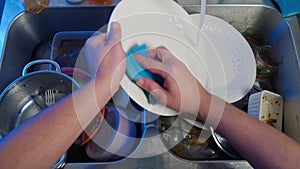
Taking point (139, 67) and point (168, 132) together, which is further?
point (168, 132)

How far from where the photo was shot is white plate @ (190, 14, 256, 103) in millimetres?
756

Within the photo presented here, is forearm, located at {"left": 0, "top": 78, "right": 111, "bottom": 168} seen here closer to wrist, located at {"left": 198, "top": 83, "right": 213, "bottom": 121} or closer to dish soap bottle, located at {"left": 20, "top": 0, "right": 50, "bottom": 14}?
wrist, located at {"left": 198, "top": 83, "right": 213, "bottom": 121}

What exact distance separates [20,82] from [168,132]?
376 millimetres

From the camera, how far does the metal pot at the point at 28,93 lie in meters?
0.68

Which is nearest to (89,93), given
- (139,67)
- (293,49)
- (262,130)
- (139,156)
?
(139,67)

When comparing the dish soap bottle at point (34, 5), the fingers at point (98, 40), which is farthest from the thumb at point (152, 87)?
the dish soap bottle at point (34, 5)

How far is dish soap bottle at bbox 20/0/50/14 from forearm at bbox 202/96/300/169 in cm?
56

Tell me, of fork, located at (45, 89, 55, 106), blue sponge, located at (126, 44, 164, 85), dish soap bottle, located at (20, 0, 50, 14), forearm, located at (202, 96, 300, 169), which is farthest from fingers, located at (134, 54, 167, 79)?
dish soap bottle, located at (20, 0, 50, 14)

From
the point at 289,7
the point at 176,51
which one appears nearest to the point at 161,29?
the point at 176,51

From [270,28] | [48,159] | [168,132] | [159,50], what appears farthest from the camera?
[270,28]

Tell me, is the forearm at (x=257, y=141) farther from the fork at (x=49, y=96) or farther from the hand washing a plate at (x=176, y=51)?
the fork at (x=49, y=96)

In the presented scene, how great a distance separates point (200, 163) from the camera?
0.71 meters

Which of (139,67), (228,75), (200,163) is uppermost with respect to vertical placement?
(139,67)

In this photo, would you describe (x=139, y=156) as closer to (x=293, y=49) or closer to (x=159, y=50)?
(x=159, y=50)
